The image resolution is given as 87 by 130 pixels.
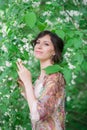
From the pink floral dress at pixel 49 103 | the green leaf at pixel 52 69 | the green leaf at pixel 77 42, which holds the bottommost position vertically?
the pink floral dress at pixel 49 103

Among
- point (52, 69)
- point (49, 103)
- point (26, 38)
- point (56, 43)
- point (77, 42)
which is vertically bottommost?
point (49, 103)

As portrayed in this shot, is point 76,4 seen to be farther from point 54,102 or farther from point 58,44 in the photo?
point 54,102

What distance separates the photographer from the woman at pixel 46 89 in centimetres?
301

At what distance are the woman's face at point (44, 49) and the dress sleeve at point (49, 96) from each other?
146mm

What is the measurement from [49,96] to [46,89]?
0.19ft

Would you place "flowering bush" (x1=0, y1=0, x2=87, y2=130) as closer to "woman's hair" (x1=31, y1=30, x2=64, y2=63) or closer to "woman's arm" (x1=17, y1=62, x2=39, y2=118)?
"woman's hair" (x1=31, y1=30, x2=64, y2=63)

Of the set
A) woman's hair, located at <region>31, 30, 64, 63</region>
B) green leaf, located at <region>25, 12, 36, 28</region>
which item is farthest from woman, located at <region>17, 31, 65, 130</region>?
green leaf, located at <region>25, 12, 36, 28</region>

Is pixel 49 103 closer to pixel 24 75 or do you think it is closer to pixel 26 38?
pixel 24 75

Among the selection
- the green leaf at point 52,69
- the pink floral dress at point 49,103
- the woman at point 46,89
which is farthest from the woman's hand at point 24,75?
the green leaf at point 52,69

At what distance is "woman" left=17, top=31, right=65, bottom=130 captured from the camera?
9.87 ft

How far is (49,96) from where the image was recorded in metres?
3.03

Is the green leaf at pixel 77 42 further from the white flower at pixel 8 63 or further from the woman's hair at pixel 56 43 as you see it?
the white flower at pixel 8 63

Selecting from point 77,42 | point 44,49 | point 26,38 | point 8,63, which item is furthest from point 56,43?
point 26,38

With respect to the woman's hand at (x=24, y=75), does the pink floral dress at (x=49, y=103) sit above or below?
below
